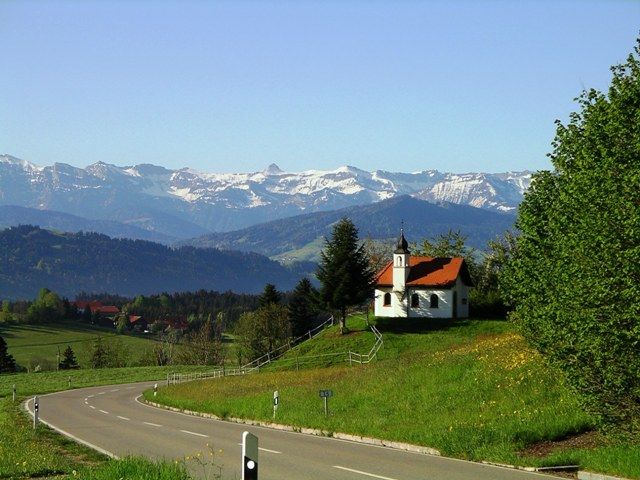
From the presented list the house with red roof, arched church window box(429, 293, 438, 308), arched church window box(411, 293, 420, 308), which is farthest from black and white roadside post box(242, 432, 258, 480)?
arched church window box(411, 293, 420, 308)

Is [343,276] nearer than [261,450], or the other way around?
[261,450]

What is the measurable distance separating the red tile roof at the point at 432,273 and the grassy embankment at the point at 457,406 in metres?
31.3

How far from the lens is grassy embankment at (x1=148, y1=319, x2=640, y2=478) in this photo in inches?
827

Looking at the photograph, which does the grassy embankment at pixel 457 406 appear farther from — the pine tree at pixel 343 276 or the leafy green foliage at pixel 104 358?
the leafy green foliage at pixel 104 358

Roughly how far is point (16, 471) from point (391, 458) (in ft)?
27.4

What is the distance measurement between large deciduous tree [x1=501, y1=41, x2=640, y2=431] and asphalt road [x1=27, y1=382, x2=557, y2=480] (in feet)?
9.68

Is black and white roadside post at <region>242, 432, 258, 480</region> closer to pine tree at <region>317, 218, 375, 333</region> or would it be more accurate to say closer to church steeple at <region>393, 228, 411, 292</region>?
pine tree at <region>317, 218, 375, 333</region>

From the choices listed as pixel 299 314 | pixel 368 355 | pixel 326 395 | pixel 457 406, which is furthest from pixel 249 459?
pixel 299 314

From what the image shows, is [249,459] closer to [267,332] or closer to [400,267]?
[400,267]

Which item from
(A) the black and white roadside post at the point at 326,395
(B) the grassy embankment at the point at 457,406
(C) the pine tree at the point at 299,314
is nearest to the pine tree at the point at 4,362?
(C) the pine tree at the point at 299,314

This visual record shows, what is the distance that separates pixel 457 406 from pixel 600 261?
996 centimetres

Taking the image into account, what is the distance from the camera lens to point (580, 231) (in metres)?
19.9

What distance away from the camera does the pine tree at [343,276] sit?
73.7m

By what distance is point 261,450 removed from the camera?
79.2 feet
